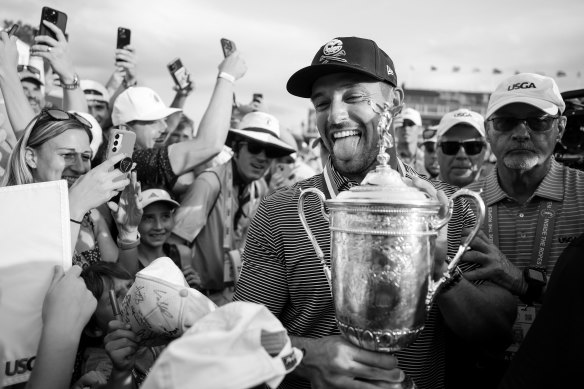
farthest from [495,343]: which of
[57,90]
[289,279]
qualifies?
[57,90]

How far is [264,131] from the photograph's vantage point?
15.2 ft

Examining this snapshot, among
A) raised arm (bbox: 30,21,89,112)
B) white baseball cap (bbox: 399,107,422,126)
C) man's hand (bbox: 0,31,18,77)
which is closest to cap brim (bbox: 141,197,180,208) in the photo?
raised arm (bbox: 30,21,89,112)

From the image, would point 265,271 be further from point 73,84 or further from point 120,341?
point 73,84

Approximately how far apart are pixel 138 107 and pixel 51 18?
35.4 inches

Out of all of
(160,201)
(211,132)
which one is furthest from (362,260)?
(160,201)

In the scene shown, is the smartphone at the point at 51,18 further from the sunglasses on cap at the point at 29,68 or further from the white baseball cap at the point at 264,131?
the white baseball cap at the point at 264,131

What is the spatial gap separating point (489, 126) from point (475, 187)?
0.38 m

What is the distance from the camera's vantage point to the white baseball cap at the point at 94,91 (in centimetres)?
498

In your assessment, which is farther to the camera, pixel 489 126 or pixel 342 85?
pixel 489 126

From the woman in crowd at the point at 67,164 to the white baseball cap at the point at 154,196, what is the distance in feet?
1.94

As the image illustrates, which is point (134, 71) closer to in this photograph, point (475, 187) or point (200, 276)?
point (200, 276)

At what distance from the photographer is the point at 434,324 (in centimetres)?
187

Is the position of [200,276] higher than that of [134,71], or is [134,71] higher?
[134,71]

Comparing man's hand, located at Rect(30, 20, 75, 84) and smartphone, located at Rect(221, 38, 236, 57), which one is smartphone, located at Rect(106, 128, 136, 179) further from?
smartphone, located at Rect(221, 38, 236, 57)
